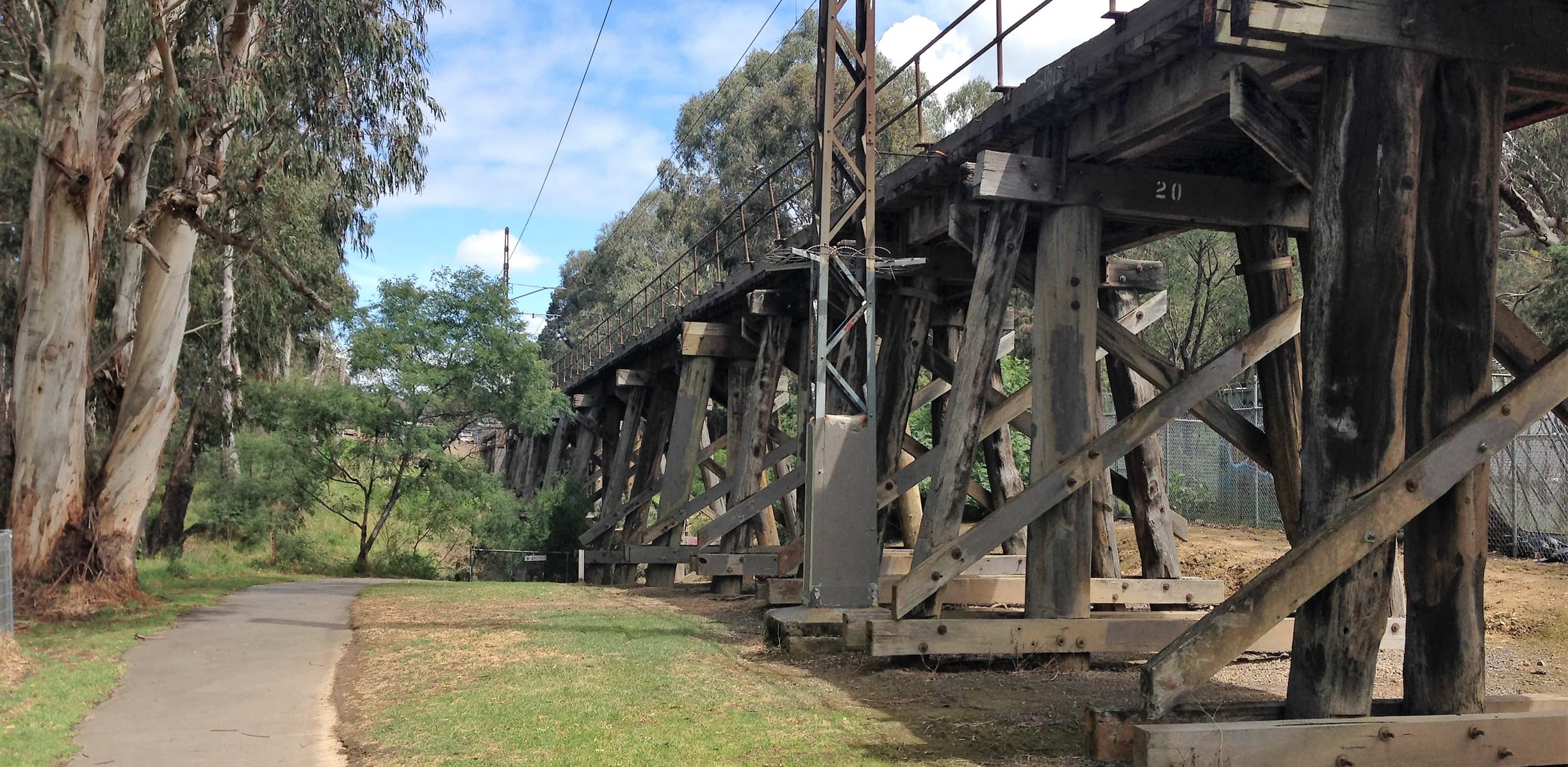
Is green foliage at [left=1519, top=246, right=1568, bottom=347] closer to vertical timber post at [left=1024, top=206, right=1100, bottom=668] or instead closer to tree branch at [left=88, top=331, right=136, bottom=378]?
vertical timber post at [left=1024, top=206, right=1100, bottom=668]

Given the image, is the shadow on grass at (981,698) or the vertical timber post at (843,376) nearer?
the shadow on grass at (981,698)

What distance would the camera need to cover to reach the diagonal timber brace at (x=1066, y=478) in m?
7.30

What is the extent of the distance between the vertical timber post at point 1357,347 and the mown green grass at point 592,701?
1.69 metres

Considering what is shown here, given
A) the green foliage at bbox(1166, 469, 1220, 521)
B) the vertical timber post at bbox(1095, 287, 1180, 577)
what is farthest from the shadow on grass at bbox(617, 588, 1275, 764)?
the green foliage at bbox(1166, 469, 1220, 521)

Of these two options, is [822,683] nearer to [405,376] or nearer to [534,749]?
[534,749]

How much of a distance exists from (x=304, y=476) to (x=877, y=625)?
645 inches

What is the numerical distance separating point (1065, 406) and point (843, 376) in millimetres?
2613

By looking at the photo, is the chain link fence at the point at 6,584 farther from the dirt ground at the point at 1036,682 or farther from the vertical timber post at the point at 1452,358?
the vertical timber post at the point at 1452,358

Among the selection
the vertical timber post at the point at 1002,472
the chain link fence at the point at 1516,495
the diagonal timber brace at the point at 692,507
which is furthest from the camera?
the diagonal timber brace at the point at 692,507

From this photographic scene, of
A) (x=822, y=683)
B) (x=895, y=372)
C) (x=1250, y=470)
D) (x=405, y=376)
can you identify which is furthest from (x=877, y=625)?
(x=405, y=376)

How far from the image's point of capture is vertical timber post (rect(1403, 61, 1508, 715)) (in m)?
4.87

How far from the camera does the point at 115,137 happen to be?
46.2 feet

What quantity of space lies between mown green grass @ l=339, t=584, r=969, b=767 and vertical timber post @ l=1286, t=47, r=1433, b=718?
1694 millimetres

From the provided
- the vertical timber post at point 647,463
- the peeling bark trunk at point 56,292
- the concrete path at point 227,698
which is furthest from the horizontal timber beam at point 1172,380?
the peeling bark trunk at point 56,292
